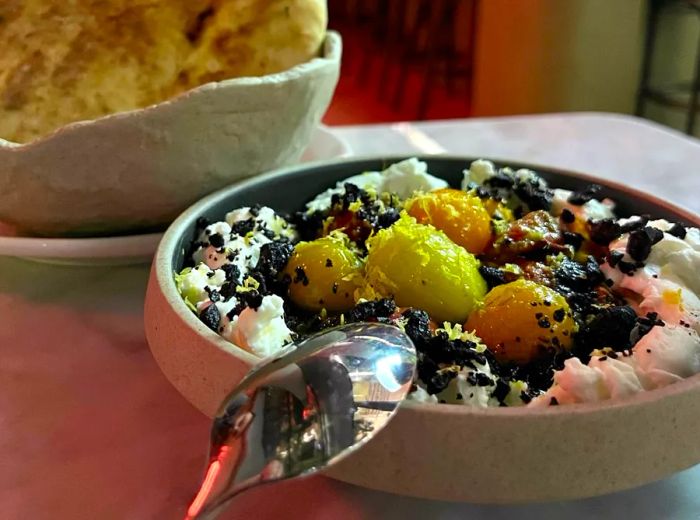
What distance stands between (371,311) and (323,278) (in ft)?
0.26

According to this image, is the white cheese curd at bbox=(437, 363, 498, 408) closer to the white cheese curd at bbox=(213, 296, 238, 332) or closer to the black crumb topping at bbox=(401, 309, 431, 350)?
the black crumb topping at bbox=(401, 309, 431, 350)

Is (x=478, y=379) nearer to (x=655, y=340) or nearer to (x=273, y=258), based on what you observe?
(x=655, y=340)

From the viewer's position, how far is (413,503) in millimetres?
560

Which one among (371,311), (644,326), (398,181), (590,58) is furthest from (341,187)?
(590,58)

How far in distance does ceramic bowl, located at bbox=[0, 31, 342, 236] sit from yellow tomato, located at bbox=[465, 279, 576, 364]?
326 mm

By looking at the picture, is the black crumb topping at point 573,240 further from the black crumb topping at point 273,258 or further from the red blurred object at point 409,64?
the red blurred object at point 409,64

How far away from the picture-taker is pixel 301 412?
0.47 m

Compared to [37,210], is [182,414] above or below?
below

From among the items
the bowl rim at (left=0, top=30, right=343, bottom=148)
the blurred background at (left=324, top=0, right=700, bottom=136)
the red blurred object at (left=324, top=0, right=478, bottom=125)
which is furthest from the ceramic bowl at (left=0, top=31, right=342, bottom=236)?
the red blurred object at (left=324, top=0, right=478, bottom=125)

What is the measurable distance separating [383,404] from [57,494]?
0.27m

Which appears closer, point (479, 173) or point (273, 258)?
point (273, 258)

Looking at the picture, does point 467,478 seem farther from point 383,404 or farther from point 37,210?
point 37,210

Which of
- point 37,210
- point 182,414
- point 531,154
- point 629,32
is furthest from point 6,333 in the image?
point 629,32

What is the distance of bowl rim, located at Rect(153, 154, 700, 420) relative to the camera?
46cm
